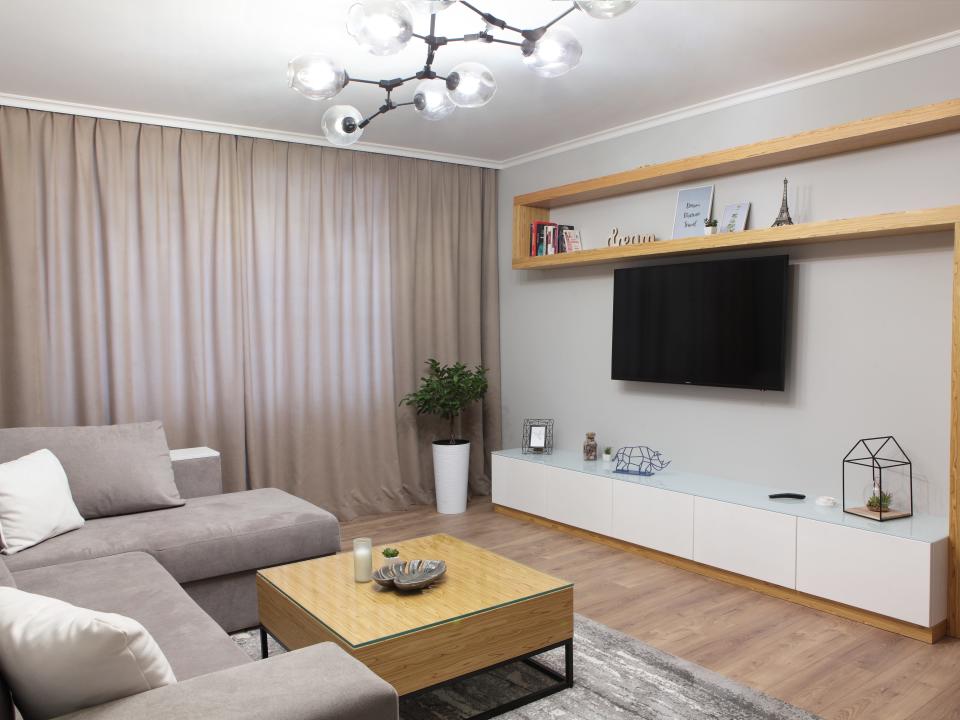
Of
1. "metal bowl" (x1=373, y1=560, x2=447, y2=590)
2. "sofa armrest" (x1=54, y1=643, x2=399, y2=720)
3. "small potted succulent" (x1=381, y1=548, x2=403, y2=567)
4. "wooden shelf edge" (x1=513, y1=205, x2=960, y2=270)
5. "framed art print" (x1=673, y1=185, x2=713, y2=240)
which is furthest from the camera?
"framed art print" (x1=673, y1=185, x2=713, y2=240)

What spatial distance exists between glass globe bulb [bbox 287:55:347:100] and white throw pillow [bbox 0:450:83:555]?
1.94 meters

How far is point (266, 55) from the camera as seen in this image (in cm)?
344

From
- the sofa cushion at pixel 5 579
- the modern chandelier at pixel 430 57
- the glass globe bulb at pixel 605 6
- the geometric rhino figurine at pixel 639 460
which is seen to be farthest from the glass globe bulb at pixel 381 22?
the geometric rhino figurine at pixel 639 460

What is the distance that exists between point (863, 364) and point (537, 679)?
2216mm

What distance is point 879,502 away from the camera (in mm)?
3326

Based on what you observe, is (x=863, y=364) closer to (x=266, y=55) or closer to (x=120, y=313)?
(x=266, y=55)

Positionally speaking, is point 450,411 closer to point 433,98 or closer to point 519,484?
point 519,484

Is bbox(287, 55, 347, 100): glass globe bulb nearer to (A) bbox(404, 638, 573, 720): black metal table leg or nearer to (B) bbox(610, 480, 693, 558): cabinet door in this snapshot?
(A) bbox(404, 638, 573, 720): black metal table leg

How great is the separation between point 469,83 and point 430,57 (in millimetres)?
161

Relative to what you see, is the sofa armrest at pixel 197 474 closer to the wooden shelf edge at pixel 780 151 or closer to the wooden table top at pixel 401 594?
the wooden table top at pixel 401 594

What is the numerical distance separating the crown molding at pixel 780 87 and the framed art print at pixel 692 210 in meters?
0.45

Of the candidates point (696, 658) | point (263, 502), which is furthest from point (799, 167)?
point (263, 502)

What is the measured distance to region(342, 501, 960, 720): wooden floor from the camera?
260cm

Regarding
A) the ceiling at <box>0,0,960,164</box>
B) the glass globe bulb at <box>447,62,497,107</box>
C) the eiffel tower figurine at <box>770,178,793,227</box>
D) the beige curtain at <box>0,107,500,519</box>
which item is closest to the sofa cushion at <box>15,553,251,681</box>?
the beige curtain at <box>0,107,500,519</box>
